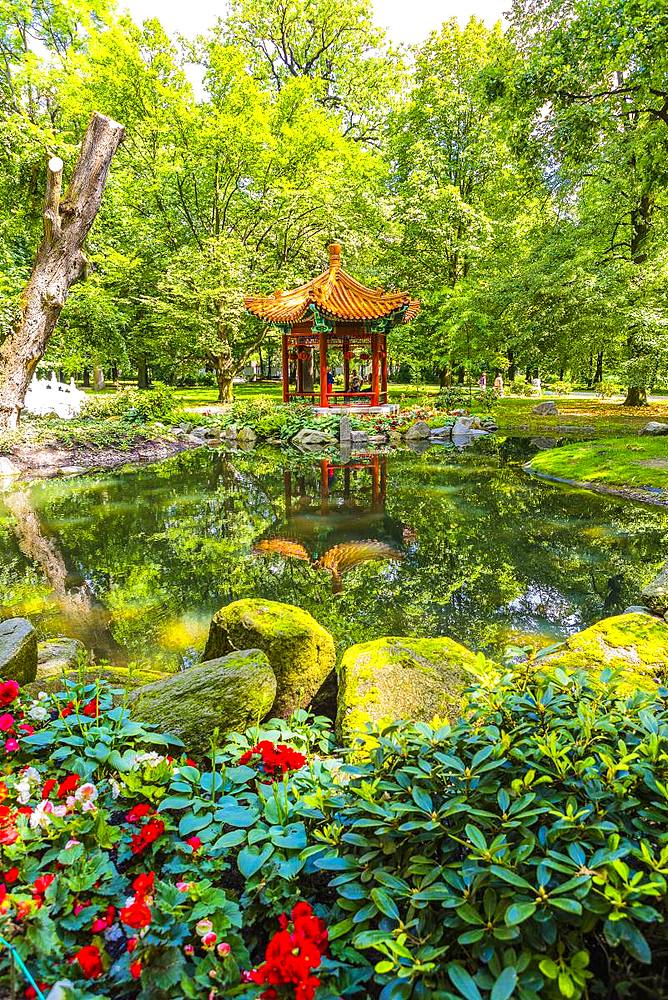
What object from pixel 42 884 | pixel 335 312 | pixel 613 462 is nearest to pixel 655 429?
pixel 613 462

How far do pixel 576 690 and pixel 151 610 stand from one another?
4.08 m

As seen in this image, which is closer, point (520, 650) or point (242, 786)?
point (242, 786)

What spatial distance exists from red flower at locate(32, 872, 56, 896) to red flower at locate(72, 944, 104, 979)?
0.23 m

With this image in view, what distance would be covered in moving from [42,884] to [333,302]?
17289mm

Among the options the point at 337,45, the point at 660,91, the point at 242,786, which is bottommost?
the point at 242,786

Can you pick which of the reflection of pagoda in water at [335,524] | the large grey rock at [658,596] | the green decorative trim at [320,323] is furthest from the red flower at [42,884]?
the green decorative trim at [320,323]

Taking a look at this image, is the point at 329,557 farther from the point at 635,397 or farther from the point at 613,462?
the point at 635,397

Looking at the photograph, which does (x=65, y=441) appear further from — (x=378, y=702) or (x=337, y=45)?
(x=337, y=45)

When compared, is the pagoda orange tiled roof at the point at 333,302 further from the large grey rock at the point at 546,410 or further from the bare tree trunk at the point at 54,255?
the bare tree trunk at the point at 54,255

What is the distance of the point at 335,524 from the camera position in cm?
763

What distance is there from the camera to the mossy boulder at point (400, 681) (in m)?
2.58

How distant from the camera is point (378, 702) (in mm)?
2615

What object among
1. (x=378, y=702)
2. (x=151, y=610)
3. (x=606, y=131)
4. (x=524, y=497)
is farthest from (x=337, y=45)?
(x=378, y=702)

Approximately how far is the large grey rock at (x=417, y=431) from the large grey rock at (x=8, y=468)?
10.3 metres
